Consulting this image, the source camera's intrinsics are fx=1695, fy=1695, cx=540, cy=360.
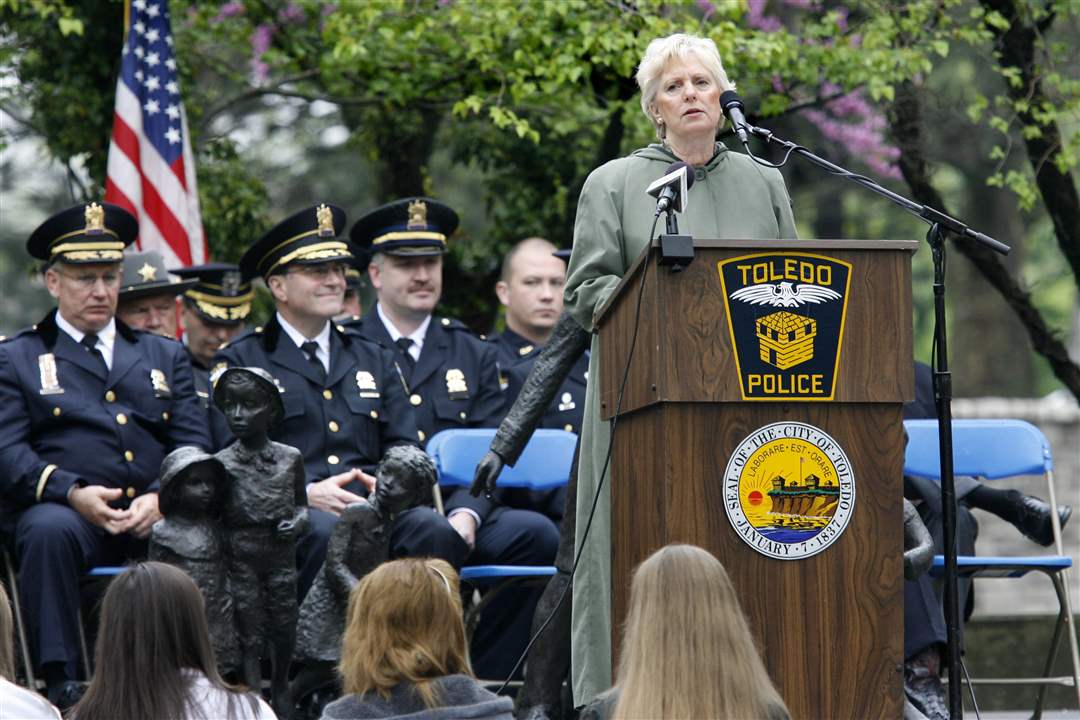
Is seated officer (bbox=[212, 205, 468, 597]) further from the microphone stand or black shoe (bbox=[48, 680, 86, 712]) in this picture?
the microphone stand

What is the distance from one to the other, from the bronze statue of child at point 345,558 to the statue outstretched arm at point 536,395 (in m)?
0.73

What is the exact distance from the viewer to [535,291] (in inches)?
349

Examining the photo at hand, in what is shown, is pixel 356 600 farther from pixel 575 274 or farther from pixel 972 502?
pixel 972 502

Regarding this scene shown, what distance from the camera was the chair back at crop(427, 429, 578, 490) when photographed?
731cm

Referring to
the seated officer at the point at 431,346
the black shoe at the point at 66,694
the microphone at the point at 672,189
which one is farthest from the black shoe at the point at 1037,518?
the black shoe at the point at 66,694

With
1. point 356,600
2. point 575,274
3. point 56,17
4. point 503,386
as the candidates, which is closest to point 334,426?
point 503,386

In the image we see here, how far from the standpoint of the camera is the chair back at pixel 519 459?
7.31m

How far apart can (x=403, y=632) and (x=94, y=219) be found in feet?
13.3

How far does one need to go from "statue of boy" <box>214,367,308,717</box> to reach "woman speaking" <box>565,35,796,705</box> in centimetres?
145

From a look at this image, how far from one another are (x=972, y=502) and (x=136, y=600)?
15.0ft

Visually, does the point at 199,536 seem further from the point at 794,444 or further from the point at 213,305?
the point at 213,305

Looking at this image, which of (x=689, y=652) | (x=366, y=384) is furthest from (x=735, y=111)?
(x=366, y=384)

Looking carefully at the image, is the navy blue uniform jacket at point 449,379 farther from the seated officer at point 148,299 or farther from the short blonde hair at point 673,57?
the short blonde hair at point 673,57

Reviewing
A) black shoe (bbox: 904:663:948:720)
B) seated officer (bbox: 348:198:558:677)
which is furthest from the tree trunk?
black shoe (bbox: 904:663:948:720)
